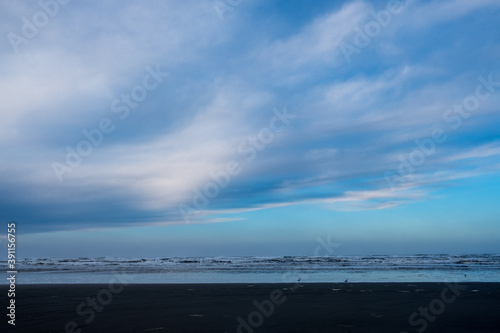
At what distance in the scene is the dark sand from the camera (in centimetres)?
998

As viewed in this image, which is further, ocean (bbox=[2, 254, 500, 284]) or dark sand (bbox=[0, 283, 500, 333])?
ocean (bbox=[2, 254, 500, 284])

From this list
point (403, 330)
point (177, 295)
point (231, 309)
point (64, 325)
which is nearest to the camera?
point (403, 330)

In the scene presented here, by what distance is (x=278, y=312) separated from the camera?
40.5 ft

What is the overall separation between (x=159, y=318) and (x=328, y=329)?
4.86 m

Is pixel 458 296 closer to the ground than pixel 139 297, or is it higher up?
closer to the ground

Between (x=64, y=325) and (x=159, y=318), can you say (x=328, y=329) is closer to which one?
(x=159, y=318)

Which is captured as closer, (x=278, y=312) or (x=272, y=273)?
(x=278, y=312)

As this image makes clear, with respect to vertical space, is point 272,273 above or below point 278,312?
above

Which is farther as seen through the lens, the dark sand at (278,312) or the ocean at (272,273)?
the ocean at (272,273)

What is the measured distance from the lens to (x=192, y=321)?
10891mm

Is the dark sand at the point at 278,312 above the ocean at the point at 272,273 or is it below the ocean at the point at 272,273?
below

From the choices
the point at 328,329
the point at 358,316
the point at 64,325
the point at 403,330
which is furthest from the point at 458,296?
the point at 64,325

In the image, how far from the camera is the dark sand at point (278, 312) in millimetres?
9984

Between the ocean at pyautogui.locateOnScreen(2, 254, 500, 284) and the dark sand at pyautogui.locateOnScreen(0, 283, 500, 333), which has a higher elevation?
the ocean at pyautogui.locateOnScreen(2, 254, 500, 284)
